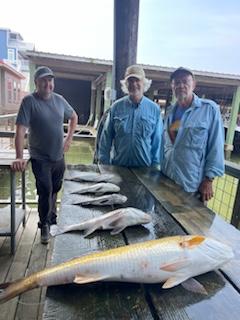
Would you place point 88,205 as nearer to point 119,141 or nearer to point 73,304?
point 73,304

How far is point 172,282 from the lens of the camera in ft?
2.65

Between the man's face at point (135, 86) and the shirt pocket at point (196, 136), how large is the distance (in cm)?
60

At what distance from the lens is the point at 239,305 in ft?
2.56

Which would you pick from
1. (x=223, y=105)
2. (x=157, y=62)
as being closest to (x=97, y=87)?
(x=157, y=62)

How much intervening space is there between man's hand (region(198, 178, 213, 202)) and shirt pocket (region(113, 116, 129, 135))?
773 mm

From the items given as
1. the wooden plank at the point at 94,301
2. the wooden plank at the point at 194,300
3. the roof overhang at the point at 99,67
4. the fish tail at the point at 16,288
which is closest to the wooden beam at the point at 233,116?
the roof overhang at the point at 99,67

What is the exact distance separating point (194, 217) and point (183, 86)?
1.04 meters

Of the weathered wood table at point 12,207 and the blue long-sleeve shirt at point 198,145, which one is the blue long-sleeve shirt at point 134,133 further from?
the weathered wood table at point 12,207

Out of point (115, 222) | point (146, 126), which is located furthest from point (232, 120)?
point (115, 222)

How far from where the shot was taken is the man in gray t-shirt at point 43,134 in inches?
96.4

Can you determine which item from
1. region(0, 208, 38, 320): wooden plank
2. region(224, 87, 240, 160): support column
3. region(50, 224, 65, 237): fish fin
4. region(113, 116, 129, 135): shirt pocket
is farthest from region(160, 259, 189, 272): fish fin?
region(224, 87, 240, 160): support column

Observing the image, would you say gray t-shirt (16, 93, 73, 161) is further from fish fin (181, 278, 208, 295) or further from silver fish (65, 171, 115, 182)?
fish fin (181, 278, 208, 295)

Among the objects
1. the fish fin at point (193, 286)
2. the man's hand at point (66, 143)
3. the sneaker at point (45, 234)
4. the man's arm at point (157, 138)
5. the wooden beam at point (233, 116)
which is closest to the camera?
the fish fin at point (193, 286)

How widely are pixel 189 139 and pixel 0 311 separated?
5.64 feet
